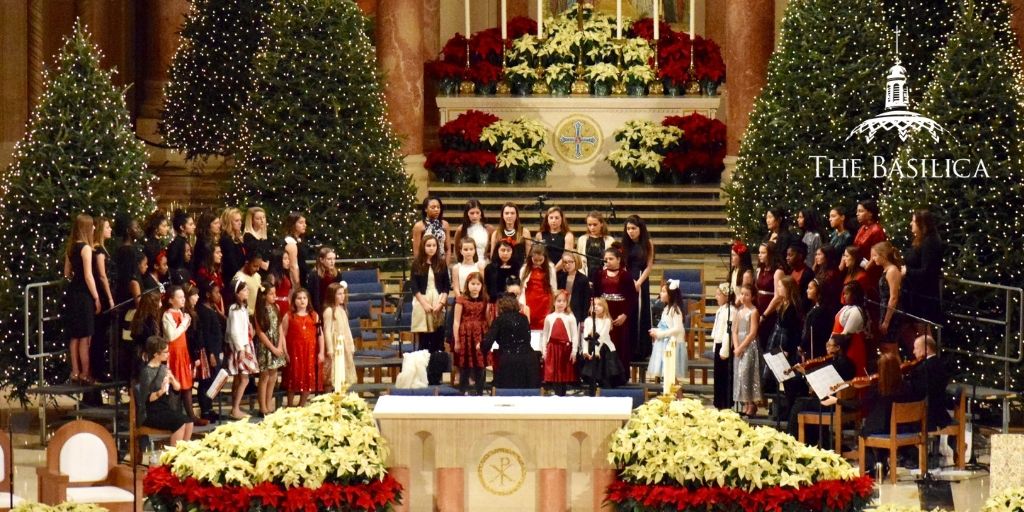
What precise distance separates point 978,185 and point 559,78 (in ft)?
31.3

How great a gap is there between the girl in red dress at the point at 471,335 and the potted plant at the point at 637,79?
979cm

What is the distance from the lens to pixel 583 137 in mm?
26875

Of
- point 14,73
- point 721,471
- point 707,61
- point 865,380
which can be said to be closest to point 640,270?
point 865,380

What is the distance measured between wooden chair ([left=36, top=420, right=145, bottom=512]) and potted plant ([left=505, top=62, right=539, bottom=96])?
14266 millimetres

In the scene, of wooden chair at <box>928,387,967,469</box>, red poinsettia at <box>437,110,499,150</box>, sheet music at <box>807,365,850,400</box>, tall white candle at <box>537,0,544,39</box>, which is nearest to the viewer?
sheet music at <box>807,365,850,400</box>

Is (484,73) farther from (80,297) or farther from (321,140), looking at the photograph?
(80,297)

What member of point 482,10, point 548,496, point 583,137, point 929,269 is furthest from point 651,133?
point 548,496

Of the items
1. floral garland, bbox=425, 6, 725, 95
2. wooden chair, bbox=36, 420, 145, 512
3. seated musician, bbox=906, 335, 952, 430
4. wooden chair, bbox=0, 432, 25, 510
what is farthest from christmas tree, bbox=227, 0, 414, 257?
wooden chair, bbox=0, 432, 25, 510

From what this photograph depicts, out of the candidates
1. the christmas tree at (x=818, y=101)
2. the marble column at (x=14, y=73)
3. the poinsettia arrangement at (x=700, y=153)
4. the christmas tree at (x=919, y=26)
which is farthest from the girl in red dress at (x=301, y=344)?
the marble column at (x=14, y=73)

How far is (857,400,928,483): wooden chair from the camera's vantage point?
15398 millimetres

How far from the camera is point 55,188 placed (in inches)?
697

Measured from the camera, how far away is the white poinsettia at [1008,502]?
10773mm

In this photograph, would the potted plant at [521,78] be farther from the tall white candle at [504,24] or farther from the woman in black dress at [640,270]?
the woman in black dress at [640,270]

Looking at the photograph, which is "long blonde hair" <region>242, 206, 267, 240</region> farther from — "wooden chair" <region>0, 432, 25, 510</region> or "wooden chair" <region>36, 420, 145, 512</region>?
"wooden chair" <region>0, 432, 25, 510</region>
